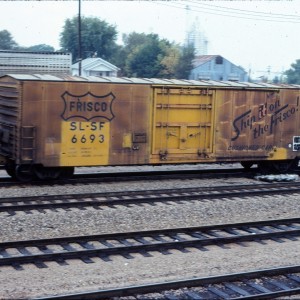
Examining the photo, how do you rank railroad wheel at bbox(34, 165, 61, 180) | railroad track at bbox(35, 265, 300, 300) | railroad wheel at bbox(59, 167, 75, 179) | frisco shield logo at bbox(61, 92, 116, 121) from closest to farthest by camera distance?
1. railroad track at bbox(35, 265, 300, 300)
2. frisco shield logo at bbox(61, 92, 116, 121)
3. railroad wheel at bbox(34, 165, 61, 180)
4. railroad wheel at bbox(59, 167, 75, 179)

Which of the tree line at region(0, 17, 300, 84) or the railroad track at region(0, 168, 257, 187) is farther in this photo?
the tree line at region(0, 17, 300, 84)

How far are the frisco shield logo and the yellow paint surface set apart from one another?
21 cm

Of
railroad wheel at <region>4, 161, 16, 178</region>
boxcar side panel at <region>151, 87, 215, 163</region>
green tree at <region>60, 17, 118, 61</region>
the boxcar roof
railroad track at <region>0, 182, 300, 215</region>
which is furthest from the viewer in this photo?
green tree at <region>60, 17, 118, 61</region>

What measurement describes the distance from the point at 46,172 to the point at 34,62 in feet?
72.2

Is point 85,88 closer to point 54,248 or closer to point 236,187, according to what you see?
point 236,187

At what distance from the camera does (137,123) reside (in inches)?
642

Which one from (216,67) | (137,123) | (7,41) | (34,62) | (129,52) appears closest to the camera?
(137,123)

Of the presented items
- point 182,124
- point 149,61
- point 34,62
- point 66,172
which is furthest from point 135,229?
point 149,61

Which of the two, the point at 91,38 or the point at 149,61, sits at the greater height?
the point at 91,38

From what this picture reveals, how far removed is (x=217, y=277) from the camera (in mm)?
7758

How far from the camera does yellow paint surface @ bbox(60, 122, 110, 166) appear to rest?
50.5 feet

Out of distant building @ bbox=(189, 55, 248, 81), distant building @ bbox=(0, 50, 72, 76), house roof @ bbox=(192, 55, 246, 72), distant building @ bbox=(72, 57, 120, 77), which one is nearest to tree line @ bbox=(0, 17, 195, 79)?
distant building @ bbox=(72, 57, 120, 77)

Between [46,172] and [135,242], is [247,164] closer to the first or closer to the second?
[46,172]

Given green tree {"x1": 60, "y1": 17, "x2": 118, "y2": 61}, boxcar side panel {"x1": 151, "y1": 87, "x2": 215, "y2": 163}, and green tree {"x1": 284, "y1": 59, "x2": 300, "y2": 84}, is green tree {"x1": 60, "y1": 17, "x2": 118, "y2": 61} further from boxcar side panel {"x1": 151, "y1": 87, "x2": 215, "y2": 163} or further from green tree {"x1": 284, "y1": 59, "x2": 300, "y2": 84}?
boxcar side panel {"x1": 151, "y1": 87, "x2": 215, "y2": 163}
